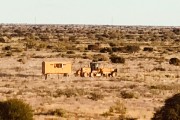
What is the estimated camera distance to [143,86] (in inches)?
1346

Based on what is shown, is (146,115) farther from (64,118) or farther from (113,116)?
(64,118)

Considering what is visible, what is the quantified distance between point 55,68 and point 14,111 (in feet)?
62.8

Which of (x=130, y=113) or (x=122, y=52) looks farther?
(x=122, y=52)

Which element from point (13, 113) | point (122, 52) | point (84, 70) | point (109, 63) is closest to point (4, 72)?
point (84, 70)

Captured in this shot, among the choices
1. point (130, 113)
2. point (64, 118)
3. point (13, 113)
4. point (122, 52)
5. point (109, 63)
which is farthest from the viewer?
point (122, 52)

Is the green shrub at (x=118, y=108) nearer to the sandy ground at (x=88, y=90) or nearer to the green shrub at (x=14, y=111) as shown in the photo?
the sandy ground at (x=88, y=90)

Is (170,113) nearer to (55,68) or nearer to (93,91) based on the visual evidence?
(93,91)

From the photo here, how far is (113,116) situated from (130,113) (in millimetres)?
1305

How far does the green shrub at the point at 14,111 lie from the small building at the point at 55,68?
18.0 m

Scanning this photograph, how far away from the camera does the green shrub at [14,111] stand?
1842 centimetres

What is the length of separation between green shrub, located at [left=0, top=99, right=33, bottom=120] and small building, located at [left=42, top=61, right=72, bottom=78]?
707 inches

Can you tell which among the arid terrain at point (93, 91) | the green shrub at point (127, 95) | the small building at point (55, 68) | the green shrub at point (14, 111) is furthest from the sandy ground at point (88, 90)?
the green shrub at point (14, 111)

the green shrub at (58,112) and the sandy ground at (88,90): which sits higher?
the sandy ground at (88,90)

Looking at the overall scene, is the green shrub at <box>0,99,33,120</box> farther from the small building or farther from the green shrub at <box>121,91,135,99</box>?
the small building
